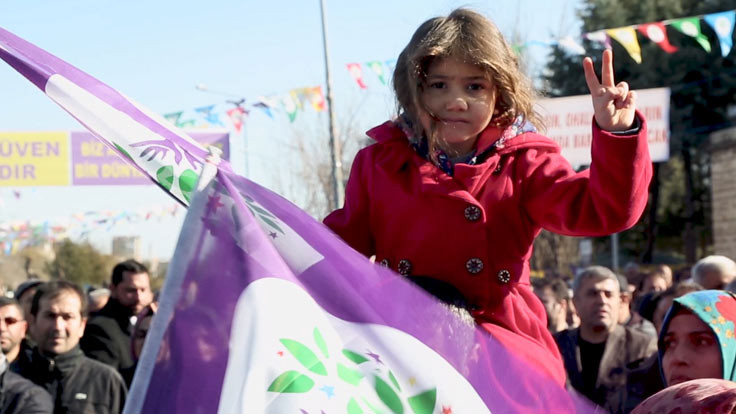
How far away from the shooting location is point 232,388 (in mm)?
1601

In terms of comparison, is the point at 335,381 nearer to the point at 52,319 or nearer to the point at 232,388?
the point at 232,388

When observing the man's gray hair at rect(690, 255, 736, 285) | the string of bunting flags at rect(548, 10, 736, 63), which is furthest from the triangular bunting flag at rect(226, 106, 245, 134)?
the man's gray hair at rect(690, 255, 736, 285)

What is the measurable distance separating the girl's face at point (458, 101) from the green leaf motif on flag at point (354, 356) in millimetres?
888

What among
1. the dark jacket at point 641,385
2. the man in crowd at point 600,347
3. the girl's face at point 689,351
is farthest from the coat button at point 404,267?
the man in crowd at point 600,347

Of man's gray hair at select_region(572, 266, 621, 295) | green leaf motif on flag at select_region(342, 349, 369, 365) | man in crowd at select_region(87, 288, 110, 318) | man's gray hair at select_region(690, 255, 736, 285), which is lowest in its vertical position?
man in crowd at select_region(87, 288, 110, 318)

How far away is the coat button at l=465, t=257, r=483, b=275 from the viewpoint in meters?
2.46

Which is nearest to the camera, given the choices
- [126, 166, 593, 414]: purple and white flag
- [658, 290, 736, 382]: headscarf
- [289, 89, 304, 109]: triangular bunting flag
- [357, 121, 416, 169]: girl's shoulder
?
[126, 166, 593, 414]: purple and white flag

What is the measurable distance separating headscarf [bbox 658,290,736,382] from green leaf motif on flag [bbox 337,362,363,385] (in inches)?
68.0

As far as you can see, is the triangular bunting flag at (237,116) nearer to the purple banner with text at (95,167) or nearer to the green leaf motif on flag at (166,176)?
the purple banner with text at (95,167)

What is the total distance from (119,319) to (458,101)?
222 inches

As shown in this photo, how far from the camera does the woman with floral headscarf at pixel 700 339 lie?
123 inches

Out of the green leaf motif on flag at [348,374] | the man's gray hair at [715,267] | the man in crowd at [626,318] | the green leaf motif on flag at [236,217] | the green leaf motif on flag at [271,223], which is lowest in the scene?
the man in crowd at [626,318]

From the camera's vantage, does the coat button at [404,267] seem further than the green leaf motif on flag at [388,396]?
Yes

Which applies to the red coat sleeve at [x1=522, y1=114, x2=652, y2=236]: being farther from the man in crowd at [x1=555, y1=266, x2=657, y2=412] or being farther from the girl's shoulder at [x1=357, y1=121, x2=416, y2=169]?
the man in crowd at [x1=555, y1=266, x2=657, y2=412]
